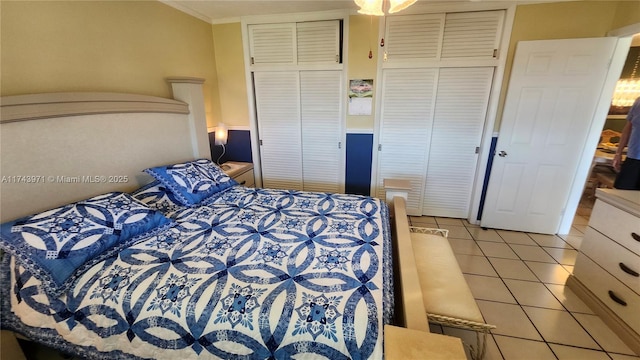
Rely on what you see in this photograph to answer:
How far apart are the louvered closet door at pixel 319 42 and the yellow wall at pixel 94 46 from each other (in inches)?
44.9

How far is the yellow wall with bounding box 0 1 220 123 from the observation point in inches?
54.7

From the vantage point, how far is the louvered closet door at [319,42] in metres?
2.78

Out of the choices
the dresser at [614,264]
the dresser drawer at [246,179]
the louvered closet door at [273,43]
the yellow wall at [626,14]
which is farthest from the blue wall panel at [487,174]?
the dresser drawer at [246,179]

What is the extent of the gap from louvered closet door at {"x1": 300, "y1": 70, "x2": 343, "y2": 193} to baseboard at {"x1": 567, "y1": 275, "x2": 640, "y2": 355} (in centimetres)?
227

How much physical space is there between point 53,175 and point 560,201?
4243 millimetres

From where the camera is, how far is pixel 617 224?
1.66m

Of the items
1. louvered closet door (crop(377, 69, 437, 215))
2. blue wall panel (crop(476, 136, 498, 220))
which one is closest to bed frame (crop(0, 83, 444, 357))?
louvered closet door (crop(377, 69, 437, 215))

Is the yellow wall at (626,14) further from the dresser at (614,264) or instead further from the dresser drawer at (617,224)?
the dresser drawer at (617,224)

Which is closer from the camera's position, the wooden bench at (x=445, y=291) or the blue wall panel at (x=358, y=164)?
the wooden bench at (x=445, y=291)

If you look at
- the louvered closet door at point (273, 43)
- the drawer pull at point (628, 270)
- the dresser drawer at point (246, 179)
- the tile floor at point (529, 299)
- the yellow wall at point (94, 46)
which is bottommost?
the tile floor at point (529, 299)

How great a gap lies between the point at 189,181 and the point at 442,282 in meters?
1.88

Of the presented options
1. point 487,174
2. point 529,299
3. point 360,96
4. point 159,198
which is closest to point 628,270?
point 529,299

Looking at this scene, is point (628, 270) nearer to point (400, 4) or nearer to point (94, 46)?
point (400, 4)

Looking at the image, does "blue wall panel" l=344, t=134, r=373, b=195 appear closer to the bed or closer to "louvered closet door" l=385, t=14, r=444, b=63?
"louvered closet door" l=385, t=14, r=444, b=63
